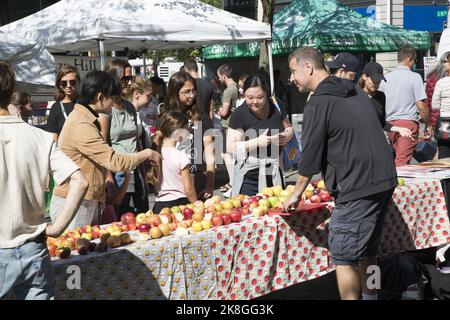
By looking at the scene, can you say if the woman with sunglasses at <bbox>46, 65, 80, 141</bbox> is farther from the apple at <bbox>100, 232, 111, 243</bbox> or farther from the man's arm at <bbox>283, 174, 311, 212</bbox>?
the man's arm at <bbox>283, 174, 311, 212</bbox>

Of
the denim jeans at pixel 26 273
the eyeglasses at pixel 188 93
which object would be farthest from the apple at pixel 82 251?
the eyeglasses at pixel 188 93

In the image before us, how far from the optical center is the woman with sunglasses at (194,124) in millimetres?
6191

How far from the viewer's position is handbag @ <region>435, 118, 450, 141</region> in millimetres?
8133

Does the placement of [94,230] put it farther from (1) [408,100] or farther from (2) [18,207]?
(1) [408,100]

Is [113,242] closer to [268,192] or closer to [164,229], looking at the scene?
[164,229]

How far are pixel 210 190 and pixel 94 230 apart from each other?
1.89 m

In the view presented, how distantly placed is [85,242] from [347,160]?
169 cm

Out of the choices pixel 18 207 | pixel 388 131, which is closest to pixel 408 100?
pixel 388 131

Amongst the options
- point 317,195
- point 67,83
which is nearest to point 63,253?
point 317,195

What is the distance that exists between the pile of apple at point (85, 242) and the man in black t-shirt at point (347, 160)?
1.25m

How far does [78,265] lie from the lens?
12.4ft

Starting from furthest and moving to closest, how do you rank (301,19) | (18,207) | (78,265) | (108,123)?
1. (301,19)
2. (108,123)
3. (78,265)
4. (18,207)

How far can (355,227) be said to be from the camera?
4406 millimetres
